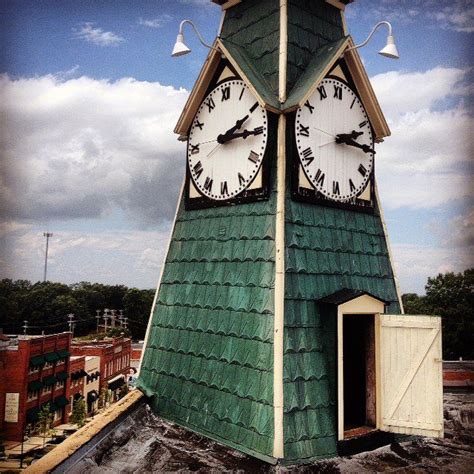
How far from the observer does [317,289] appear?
489cm

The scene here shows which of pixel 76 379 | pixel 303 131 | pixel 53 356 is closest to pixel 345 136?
pixel 303 131

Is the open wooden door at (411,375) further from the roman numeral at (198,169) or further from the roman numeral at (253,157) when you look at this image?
the roman numeral at (198,169)

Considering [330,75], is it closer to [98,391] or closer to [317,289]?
[317,289]

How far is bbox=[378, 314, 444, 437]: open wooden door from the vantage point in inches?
181

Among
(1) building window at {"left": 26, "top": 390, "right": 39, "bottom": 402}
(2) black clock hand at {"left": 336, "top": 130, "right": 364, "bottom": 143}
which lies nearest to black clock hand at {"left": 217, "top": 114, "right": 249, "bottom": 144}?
(2) black clock hand at {"left": 336, "top": 130, "right": 364, "bottom": 143}

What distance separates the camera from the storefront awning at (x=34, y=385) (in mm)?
23622

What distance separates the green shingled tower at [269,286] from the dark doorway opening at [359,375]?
0.46 m

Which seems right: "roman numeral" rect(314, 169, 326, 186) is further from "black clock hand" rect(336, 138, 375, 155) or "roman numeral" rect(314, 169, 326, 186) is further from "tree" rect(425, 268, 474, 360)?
"tree" rect(425, 268, 474, 360)

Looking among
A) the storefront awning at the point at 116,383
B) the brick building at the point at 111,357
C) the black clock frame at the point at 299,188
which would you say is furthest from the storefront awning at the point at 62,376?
the black clock frame at the point at 299,188

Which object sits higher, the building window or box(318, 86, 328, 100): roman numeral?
box(318, 86, 328, 100): roman numeral

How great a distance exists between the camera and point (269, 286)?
15.4 feet

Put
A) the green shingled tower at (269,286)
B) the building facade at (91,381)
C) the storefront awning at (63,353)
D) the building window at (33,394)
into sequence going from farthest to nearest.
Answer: the building facade at (91,381), the storefront awning at (63,353), the building window at (33,394), the green shingled tower at (269,286)

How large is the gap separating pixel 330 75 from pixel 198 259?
8.68 ft

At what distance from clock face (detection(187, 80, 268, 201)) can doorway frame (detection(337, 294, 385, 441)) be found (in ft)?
5.70
